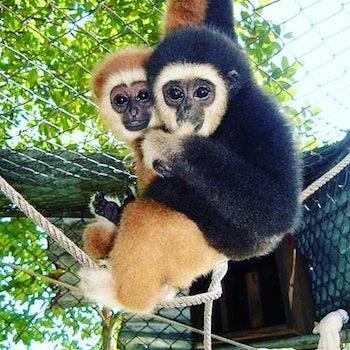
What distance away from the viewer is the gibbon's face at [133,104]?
117 inches

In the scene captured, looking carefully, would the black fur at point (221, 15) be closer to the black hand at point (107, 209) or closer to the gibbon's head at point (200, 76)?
the gibbon's head at point (200, 76)

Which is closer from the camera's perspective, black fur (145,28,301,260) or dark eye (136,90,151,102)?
black fur (145,28,301,260)

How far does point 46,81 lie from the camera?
4.71 metres

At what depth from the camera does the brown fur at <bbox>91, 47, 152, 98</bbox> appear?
10.3 ft

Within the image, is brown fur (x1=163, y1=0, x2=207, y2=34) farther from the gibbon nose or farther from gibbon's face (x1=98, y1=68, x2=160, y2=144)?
the gibbon nose

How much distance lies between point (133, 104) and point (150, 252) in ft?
3.88

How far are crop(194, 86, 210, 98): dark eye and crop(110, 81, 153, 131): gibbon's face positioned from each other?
53cm

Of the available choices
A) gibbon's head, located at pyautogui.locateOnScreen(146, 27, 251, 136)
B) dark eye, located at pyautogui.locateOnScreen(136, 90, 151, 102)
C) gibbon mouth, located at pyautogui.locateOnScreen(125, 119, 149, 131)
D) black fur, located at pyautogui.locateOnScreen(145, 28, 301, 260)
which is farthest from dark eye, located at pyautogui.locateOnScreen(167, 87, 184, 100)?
dark eye, located at pyautogui.locateOnScreen(136, 90, 151, 102)

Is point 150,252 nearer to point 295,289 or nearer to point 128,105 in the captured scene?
point 128,105

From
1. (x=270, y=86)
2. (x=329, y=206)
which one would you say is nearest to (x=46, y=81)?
(x=270, y=86)

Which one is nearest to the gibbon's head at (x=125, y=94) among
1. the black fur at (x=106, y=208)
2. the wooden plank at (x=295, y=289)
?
the black fur at (x=106, y=208)

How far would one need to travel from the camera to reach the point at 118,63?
319 cm

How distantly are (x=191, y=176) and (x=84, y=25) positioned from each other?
3149 mm

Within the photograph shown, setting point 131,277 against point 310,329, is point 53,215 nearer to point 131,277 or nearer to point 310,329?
point 310,329
